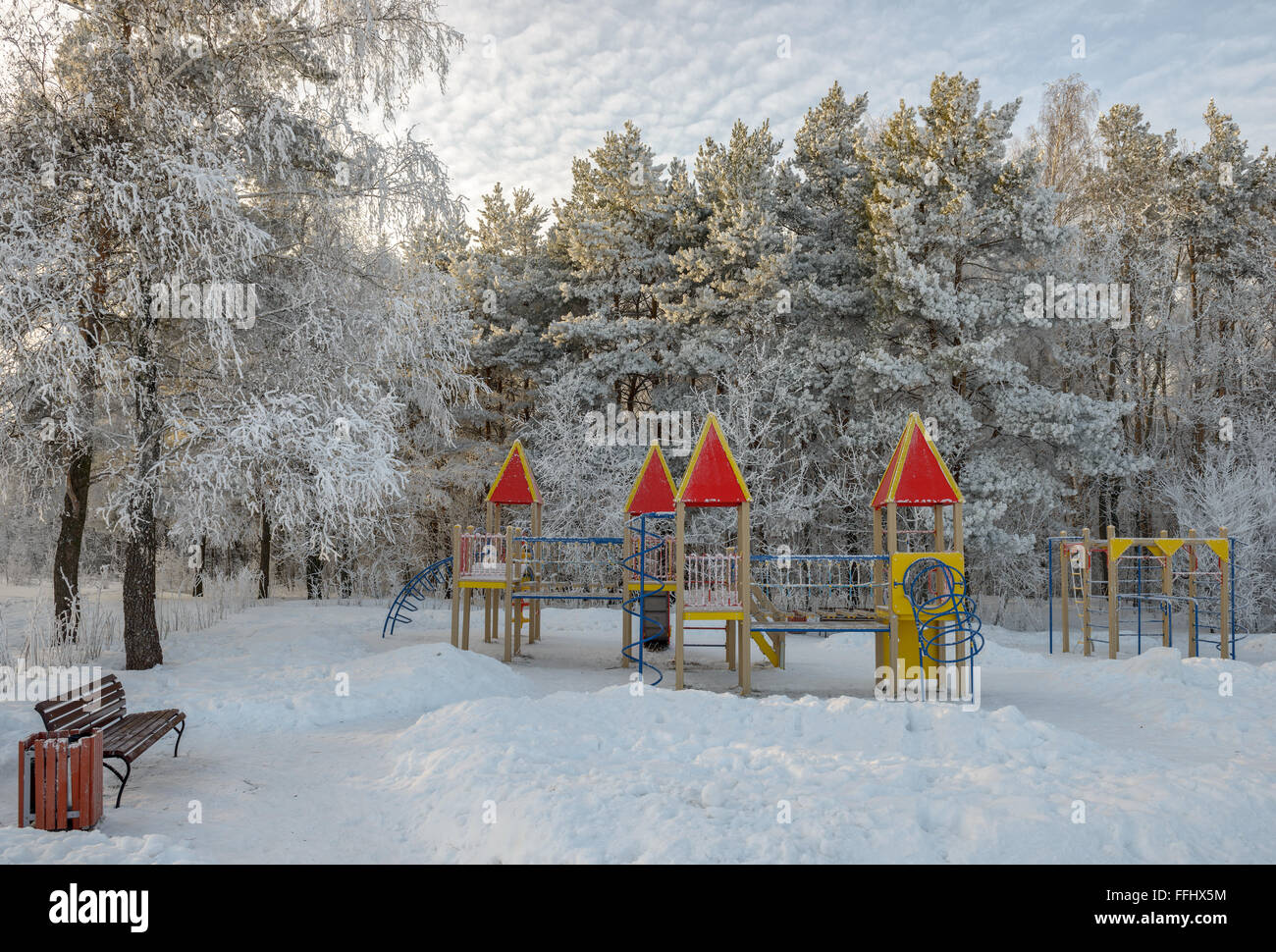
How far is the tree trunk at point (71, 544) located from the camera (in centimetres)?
1063

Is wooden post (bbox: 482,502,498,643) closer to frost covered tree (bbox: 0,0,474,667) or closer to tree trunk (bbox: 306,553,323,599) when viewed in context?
frost covered tree (bbox: 0,0,474,667)

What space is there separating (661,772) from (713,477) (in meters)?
5.28

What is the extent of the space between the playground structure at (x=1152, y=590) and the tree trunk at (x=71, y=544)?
49.4 feet

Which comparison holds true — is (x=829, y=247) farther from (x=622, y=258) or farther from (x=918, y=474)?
(x=918, y=474)

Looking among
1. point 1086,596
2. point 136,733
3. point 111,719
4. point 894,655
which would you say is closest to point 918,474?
point 894,655

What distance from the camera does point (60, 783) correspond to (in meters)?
4.86

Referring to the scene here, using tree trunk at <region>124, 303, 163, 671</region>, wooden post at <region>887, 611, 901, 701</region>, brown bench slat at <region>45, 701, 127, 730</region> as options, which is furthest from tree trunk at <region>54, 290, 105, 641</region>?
wooden post at <region>887, 611, 901, 701</region>

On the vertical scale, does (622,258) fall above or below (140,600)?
above

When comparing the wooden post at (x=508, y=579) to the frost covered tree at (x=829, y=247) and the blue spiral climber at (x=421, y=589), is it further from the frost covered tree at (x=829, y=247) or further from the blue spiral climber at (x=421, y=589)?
the frost covered tree at (x=829, y=247)

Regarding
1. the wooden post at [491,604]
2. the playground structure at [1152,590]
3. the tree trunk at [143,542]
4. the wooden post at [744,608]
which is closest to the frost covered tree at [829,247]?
the playground structure at [1152,590]

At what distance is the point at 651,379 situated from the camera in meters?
24.4

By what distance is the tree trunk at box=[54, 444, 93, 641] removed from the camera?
1063 cm

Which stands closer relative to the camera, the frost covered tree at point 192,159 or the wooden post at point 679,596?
the frost covered tree at point 192,159
